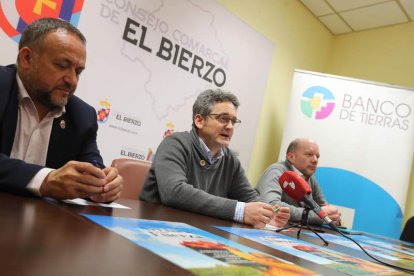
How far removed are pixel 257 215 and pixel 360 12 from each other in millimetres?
3641

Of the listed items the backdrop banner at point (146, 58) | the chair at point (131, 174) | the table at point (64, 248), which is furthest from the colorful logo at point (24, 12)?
the table at point (64, 248)

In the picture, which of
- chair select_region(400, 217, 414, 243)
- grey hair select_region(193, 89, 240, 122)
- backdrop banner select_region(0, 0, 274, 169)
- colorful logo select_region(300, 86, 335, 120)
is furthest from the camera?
colorful logo select_region(300, 86, 335, 120)

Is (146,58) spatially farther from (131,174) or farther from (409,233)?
(409,233)

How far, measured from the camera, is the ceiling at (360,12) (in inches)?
153

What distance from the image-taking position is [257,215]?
128 cm

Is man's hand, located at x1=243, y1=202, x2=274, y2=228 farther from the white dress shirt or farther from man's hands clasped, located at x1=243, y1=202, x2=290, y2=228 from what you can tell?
the white dress shirt

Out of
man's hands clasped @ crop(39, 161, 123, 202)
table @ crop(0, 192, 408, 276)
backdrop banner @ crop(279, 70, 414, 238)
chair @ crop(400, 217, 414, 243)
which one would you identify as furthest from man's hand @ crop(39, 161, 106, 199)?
backdrop banner @ crop(279, 70, 414, 238)

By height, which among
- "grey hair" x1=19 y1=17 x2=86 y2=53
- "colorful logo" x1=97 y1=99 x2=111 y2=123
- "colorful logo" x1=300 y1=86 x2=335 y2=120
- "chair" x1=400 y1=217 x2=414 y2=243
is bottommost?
"chair" x1=400 y1=217 x2=414 y2=243

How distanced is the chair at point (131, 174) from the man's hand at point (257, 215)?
0.71 meters

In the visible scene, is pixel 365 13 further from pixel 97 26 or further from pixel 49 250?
pixel 49 250

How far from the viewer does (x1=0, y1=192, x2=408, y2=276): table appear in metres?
0.42

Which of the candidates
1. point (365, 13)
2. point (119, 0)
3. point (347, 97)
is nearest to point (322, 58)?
point (365, 13)

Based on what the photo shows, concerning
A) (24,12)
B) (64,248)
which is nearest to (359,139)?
(24,12)

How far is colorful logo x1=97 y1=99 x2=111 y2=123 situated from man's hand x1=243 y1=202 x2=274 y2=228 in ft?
4.68
